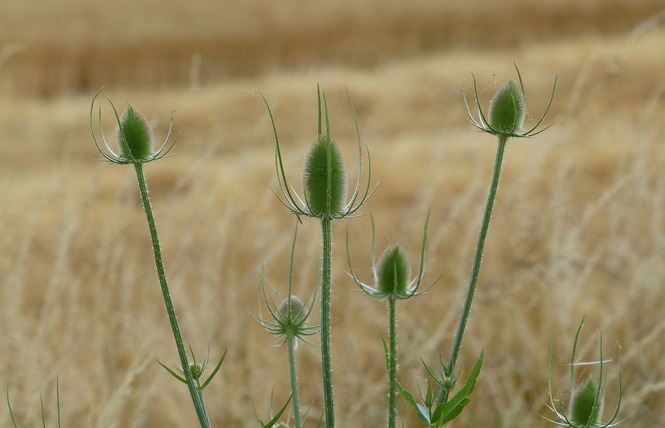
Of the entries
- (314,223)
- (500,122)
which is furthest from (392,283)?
(314,223)

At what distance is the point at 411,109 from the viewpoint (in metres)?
6.06

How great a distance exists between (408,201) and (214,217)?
90 cm

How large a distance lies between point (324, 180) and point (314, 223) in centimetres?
164

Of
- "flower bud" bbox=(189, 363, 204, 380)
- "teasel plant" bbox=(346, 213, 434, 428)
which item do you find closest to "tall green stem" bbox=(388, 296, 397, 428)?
"teasel plant" bbox=(346, 213, 434, 428)

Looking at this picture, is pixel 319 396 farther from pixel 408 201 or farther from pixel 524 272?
pixel 408 201

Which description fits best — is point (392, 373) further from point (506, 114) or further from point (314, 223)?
point (314, 223)

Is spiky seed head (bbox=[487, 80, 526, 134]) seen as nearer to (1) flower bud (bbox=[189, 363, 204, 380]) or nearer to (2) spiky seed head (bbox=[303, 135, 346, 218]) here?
(2) spiky seed head (bbox=[303, 135, 346, 218])

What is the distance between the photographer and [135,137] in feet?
1.54

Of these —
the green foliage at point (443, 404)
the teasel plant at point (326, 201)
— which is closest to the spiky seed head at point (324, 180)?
the teasel plant at point (326, 201)

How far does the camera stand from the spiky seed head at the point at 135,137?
465 mm

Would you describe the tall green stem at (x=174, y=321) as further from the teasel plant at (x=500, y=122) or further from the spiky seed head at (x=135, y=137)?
the teasel plant at (x=500, y=122)

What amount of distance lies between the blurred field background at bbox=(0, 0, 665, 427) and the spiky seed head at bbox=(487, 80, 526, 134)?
0.04ft

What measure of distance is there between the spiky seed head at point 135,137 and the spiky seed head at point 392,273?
14 centimetres

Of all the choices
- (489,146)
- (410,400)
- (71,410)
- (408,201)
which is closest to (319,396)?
(71,410)
